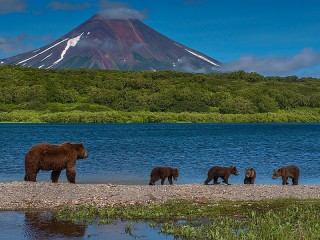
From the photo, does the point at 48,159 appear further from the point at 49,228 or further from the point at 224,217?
the point at 224,217

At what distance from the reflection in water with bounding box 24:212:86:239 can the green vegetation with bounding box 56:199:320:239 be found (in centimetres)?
50

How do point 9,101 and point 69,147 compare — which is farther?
point 9,101

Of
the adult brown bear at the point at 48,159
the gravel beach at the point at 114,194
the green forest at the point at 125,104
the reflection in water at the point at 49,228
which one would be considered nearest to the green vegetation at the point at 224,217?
the reflection in water at the point at 49,228

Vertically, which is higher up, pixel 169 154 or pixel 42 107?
pixel 42 107

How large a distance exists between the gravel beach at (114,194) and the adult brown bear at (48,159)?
1.01m

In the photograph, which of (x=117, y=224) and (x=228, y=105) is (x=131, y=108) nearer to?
(x=228, y=105)

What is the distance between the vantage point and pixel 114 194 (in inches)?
833

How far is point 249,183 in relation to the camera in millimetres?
27875

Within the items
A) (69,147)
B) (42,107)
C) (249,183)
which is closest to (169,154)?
(249,183)

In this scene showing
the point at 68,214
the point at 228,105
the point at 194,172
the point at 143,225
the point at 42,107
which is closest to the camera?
the point at 143,225

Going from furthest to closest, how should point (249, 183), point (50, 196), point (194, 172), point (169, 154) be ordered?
point (169, 154) → point (194, 172) → point (249, 183) → point (50, 196)

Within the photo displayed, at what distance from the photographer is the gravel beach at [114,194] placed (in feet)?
63.9

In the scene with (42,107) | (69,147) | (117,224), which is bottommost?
(117,224)

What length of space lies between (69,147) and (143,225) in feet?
29.7
